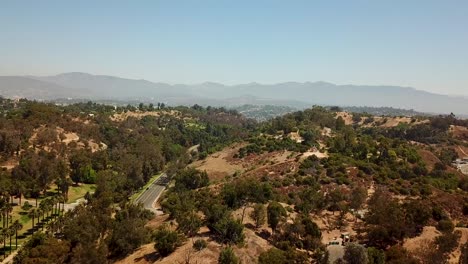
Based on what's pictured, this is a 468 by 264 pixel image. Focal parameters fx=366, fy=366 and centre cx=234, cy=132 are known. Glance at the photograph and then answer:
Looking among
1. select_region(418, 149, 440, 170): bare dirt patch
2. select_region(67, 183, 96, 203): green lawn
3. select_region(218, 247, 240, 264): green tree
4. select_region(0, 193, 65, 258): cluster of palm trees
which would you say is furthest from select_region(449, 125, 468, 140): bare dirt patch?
select_region(0, 193, 65, 258): cluster of palm trees

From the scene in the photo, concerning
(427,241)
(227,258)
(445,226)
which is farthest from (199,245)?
(445,226)

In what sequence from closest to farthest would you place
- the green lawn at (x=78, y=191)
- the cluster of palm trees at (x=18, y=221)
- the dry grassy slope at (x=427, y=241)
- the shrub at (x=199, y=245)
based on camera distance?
the shrub at (x=199, y=245), the dry grassy slope at (x=427, y=241), the cluster of palm trees at (x=18, y=221), the green lawn at (x=78, y=191)

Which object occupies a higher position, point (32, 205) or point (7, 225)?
point (7, 225)

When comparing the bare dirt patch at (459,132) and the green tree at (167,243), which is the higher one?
the bare dirt patch at (459,132)

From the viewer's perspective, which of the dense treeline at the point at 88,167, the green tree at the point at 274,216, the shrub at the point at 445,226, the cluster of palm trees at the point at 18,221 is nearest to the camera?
the dense treeline at the point at 88,167

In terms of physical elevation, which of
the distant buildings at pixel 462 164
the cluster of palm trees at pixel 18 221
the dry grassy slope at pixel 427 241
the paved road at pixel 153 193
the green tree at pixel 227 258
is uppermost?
the green tree at pixel 227 258

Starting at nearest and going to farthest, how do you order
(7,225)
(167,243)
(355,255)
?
(355,255) < (167,243) < (7,225)

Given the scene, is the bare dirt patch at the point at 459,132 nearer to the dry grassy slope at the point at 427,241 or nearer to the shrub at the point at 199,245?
the dry grassy slope at the point at 427,241

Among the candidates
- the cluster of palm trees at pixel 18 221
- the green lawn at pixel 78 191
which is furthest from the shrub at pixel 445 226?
the green lawn at pixel 78 191

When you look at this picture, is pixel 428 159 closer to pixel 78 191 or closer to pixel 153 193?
pixel 153 193

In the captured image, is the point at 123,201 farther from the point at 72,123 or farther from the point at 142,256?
the point at 72,123
